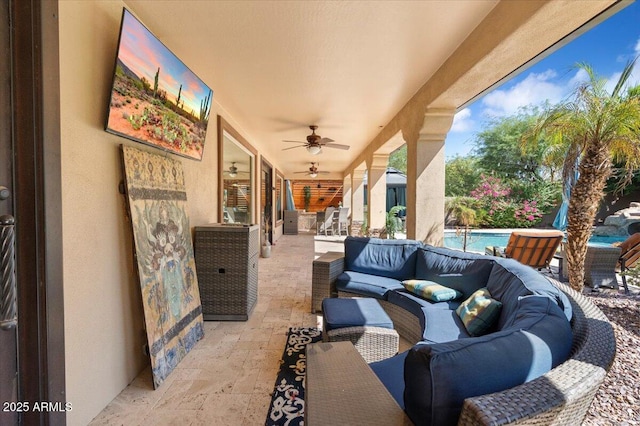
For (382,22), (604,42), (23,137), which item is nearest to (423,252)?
(382,22)

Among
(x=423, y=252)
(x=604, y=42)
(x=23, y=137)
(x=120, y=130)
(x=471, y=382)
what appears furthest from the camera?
(x=604, y=42)

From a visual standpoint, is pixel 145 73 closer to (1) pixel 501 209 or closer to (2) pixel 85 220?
(2) pixel 85 220

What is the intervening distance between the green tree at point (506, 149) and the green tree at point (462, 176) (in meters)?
0.62

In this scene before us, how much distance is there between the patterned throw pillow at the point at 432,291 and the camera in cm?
257

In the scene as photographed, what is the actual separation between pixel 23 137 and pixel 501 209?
1498 cm

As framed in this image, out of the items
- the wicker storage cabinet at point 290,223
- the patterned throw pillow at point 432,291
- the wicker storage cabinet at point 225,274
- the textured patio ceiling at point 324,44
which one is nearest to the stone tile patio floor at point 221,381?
the wicker storage cabinet at point 225,274

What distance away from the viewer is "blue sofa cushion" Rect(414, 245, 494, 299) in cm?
256

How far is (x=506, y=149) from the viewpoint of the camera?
14.7 metres

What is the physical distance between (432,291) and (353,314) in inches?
33.2

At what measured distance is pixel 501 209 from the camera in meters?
12.8

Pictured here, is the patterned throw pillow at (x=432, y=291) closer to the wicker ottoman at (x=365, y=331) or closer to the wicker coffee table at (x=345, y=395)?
the wicker ottoman at (x=365, y=331)

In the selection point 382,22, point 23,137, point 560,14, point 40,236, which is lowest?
point 40,236

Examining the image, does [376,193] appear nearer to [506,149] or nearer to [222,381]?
[222,381]

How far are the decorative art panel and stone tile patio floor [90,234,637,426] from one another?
5.8 inches
